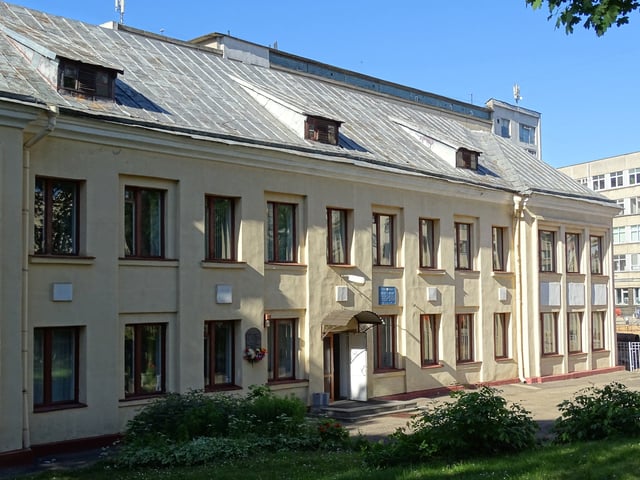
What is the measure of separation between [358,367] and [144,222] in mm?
7435

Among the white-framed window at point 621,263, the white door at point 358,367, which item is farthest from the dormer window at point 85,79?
the white-framed window at point 621,263

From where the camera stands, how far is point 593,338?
31578mm

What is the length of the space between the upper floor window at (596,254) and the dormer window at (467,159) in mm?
6978

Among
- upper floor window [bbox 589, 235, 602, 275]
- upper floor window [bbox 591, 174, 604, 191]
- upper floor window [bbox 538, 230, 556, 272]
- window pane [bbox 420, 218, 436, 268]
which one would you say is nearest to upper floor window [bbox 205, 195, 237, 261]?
window pane [bbox 420, 218, 436, 268]

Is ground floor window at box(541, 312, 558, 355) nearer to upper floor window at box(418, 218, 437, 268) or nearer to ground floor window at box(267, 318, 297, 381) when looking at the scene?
upper floor window at box(418, 218, 437, 268)

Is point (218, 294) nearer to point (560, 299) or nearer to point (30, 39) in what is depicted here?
point (30, 39)

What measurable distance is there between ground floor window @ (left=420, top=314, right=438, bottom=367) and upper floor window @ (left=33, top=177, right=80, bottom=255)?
463 inches

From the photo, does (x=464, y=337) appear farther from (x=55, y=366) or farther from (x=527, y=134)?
(x=527, y=134)

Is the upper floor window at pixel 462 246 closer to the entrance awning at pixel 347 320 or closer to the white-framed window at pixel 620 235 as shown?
the entrance awning at pixel 347 320

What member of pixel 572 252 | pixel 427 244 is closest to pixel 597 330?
pixel 572 252

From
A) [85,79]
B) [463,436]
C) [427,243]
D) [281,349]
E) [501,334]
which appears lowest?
[463,436]

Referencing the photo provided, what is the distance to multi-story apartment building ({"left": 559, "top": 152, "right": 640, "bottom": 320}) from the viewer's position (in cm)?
6744

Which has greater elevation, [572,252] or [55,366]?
[572,252]

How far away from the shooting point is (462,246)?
86.5 ft
